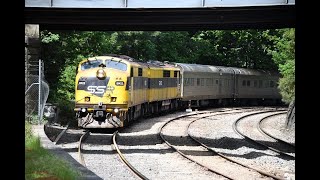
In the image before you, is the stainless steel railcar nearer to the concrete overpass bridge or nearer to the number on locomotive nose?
the number on locomotive nose

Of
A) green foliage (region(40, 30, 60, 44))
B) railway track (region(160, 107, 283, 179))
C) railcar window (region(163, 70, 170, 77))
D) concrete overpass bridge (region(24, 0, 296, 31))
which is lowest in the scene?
railway track (region(160, 107, 283, 179))

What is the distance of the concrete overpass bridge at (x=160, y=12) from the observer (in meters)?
15.3

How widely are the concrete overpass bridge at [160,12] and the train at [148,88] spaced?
2.11 meters

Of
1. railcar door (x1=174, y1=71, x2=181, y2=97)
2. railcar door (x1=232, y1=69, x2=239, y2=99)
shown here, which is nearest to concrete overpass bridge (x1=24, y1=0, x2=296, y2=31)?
railcar door (x1=174, y1=71, x2=181, y2=97)

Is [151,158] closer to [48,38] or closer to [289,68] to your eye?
[48,38]

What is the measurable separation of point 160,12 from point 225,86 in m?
22.7

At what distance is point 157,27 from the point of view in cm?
1969

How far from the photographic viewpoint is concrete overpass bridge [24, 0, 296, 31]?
1528cm

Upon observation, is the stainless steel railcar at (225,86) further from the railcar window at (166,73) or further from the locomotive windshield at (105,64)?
the locomotive windshield at (105,64)

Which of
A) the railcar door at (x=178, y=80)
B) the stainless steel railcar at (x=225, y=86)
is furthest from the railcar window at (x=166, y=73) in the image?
the stainless steel railcar at (x=225, y=86)

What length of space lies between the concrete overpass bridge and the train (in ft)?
6.93

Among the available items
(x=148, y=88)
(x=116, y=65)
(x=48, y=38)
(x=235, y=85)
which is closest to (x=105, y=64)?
(x=116, y=65)
